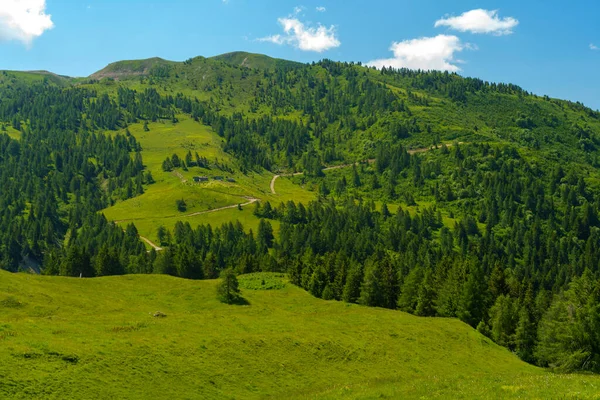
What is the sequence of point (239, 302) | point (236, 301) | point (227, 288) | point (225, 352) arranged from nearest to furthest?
point (225, 352)
point (239, 302)
point (236, 301)
point (227, 288)

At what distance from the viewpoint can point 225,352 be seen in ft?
165

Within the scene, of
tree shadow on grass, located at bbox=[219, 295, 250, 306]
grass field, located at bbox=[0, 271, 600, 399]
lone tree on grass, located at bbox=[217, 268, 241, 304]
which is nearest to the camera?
grass field, located at bbox=[0, 271, 600, 399]

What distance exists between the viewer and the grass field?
116 ft

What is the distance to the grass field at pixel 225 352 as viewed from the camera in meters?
35.3

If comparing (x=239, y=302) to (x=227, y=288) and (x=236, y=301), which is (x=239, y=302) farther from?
(x=227, y=288)

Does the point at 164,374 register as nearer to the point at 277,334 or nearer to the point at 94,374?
the point at 94,374

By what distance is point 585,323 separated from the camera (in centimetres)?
6931

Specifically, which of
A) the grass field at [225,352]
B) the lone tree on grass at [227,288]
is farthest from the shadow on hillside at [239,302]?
the grass field at [225,352]

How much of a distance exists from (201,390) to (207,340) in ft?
34.8

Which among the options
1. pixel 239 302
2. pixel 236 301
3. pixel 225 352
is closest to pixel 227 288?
pixel 236 301

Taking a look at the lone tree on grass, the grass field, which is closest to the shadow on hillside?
the lone tree on grass

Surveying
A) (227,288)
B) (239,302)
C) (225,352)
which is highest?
(225,352)

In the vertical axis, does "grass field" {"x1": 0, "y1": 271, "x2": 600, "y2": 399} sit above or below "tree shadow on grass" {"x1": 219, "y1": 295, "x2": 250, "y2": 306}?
above

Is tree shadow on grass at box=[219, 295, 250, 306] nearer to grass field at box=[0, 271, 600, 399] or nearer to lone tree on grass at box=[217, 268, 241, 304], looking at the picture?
lone tree on grass at box=[217, 268, 241, 304]
